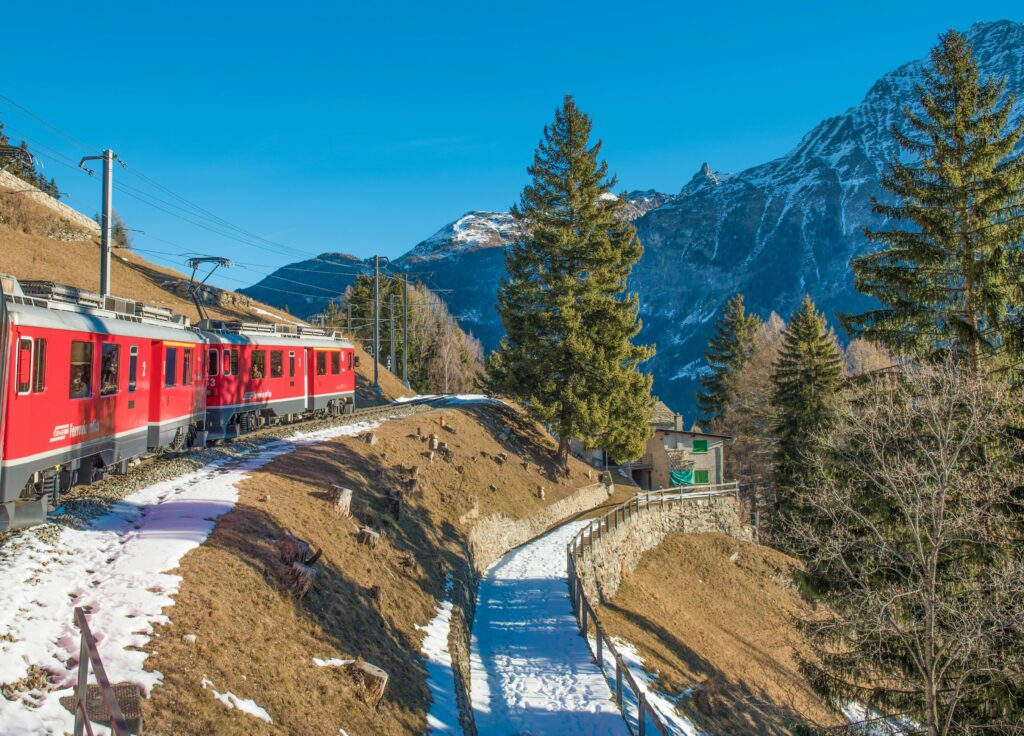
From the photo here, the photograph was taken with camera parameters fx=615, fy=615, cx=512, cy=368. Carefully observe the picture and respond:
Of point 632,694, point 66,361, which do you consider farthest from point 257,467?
point 632,694

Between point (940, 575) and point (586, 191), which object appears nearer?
point (940, 575)

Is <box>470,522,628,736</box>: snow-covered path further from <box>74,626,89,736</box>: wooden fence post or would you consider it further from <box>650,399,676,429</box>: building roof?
<box>650,399,676,429</box>: building roof

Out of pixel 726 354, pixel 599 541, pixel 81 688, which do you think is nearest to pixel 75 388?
pixel 81 688

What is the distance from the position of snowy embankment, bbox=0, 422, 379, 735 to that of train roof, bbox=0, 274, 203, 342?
3.59 metres

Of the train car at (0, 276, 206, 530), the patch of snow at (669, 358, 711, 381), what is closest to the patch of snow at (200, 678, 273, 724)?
the train car at (0, 276, 206, 530)

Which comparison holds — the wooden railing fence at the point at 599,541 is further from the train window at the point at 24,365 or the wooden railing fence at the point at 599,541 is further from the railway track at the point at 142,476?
the train window at the point at 24,365

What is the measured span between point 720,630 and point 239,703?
2174 centimetres

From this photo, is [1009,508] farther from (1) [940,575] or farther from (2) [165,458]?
(2) [165,458]

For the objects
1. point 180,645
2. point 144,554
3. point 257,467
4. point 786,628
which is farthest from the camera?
point 786,628

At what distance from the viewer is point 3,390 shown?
31.5 ft

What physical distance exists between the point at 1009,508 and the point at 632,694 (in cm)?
851

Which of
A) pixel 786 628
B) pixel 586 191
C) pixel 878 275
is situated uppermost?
pixel 586 191

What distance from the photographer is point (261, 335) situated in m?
25.0

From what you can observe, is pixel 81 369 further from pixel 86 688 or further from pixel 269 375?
pixel 269 375
